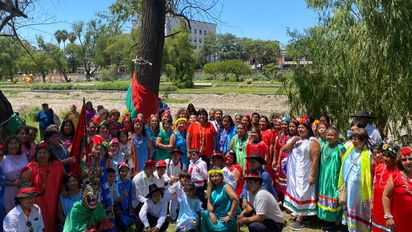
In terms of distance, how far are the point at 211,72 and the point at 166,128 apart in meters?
67.3

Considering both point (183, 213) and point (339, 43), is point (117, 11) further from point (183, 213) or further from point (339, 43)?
point (183, 213)

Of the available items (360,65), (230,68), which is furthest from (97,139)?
(230,68)

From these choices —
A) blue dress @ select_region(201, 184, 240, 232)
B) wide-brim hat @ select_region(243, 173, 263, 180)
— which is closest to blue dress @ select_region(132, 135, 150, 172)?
blue dress @ select_region(201, 184, 240, 232)

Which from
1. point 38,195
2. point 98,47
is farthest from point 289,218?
point 98,47

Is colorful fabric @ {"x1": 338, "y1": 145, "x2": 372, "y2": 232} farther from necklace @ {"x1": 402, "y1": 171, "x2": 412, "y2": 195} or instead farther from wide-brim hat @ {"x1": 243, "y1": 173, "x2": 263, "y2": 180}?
→ wide-brim hat @ {"x1": 243, "y1": 173, "x2": 263, "y2": 180}

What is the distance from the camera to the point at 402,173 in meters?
4.88

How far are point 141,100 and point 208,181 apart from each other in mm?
3858

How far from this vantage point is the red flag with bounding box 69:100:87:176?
623 cm

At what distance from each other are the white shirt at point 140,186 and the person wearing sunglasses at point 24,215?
1.75 m

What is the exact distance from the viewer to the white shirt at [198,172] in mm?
7175

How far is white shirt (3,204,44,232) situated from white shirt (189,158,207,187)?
2692 mm

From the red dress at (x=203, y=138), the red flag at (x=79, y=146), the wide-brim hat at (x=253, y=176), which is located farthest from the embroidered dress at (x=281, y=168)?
the red flag at (x=79, y=146)

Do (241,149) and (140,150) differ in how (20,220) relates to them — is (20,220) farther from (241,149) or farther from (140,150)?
(241,149)

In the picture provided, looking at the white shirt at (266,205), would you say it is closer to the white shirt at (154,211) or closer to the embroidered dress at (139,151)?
the white shirt at (154,211)
